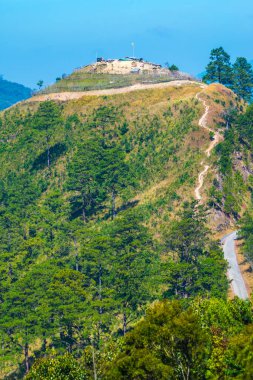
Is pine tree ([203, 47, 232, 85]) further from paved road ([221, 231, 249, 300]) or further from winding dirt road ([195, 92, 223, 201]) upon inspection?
paved road ([221, 231, 249, 300])

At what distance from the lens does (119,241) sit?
11006 cm

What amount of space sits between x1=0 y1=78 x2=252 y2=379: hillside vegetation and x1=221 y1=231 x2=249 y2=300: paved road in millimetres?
3840

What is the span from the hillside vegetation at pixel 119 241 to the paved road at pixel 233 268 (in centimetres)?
384

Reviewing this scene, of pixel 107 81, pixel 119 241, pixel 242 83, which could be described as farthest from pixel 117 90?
pixel 119 241

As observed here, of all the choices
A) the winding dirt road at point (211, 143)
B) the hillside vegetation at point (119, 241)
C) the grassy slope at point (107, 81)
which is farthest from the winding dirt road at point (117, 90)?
the winding dirt road at point (211, 143)

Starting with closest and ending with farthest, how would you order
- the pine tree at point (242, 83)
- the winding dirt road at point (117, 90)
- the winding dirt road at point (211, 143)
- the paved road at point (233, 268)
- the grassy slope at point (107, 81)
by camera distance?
the paved road at point (233, 268)
the winding dirt road at point (211, 143)
the winding dirt road at point (117, 90)
the grassy slope at point (107, 81)
the pine tree at point (242, 83)

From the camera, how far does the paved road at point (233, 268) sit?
10412cm

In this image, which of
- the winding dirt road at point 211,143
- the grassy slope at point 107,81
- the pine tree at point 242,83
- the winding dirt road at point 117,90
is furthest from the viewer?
the pine tree at point 242,83

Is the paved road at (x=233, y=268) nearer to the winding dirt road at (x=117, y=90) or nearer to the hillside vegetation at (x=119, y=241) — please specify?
the hillside vegetation at (x=119, y=241)

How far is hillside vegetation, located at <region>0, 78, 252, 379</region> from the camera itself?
2322 inches

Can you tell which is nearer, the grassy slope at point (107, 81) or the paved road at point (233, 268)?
the paved road at point (233, 268)

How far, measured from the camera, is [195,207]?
12600cm

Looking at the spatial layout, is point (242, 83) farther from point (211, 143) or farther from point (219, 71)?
point (211, 143)

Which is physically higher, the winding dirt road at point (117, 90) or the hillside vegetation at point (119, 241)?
the winding dirt road at point (117, 90)
